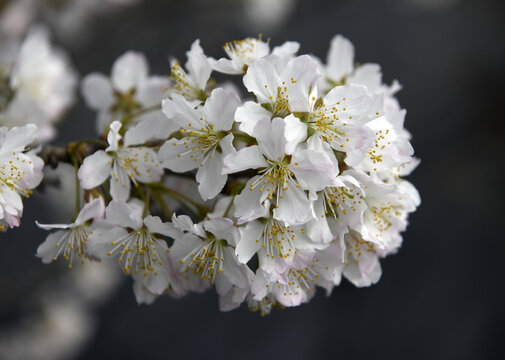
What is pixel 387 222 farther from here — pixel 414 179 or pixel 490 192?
pixel 490 192

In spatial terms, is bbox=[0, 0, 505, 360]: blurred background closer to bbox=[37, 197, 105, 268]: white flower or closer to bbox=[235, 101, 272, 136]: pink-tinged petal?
bbox=[37, 197, 105, 268]: white flower

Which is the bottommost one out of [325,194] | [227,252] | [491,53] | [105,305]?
[105,305]

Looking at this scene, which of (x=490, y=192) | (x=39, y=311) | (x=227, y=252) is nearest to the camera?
(x=227, y=252)

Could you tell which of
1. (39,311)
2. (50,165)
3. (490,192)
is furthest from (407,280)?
(50,165)

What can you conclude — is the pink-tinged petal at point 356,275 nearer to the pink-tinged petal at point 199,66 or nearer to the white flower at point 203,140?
the white flower at point 203,140

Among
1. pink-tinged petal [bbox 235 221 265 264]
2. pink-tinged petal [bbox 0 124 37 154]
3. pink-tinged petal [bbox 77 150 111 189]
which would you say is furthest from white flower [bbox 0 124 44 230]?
pink-tinged petal [bbox 235 221 265 264]

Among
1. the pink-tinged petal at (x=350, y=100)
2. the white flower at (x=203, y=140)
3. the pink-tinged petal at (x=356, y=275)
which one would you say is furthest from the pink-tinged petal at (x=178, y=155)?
the pink-tinged petal at (x=356, y=275)

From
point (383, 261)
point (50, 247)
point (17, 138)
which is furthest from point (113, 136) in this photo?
point (383, 261)
